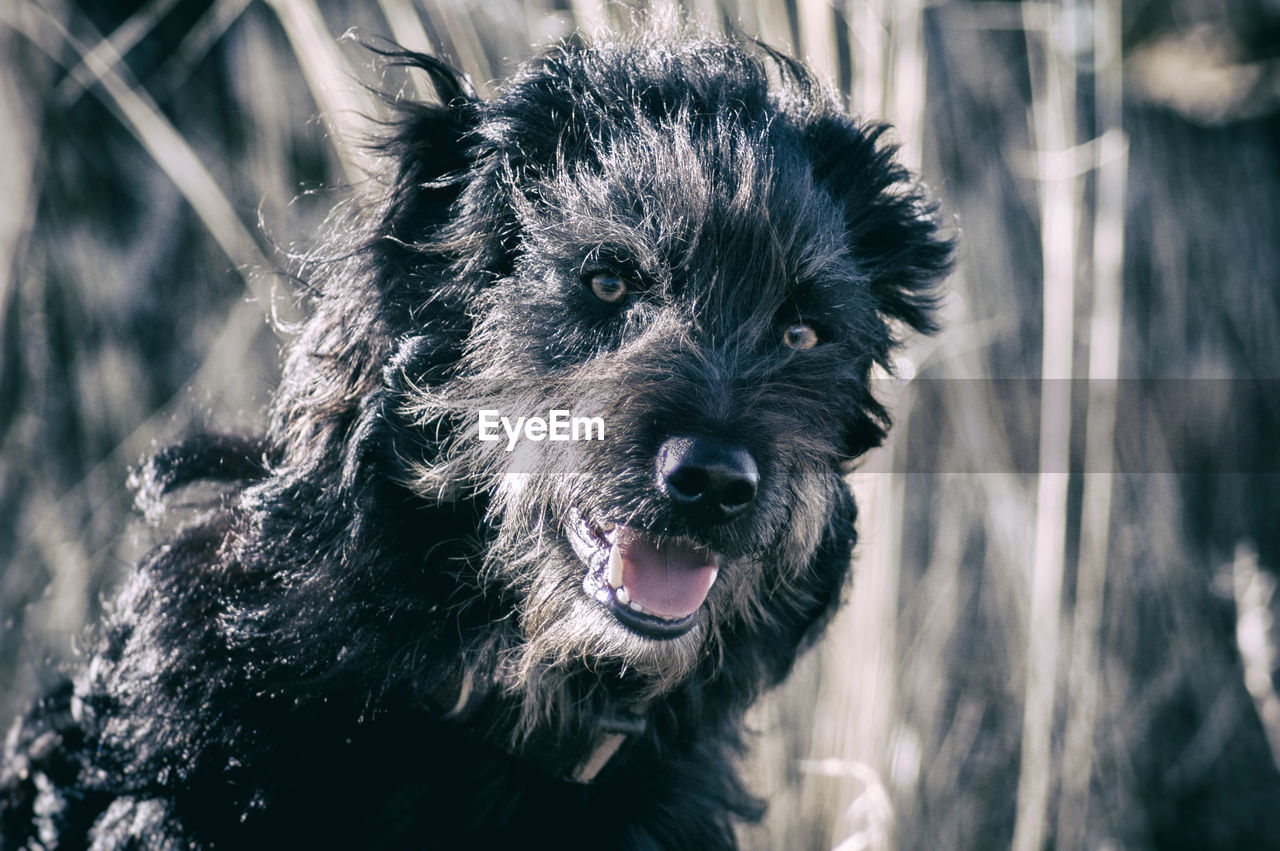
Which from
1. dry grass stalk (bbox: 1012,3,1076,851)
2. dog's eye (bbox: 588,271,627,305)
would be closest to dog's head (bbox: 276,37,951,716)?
dog's eye (bbox: 588,271,627,305)

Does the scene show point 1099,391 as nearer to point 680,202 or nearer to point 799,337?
point 799,337

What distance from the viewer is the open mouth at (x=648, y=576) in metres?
1.61

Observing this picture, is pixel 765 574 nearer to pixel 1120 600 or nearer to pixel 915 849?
pixel 915 849

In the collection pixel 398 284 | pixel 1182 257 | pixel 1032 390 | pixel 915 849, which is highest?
Result: pixel 1182 257

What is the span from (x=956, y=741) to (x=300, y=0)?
3.22 meters

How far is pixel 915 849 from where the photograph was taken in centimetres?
313

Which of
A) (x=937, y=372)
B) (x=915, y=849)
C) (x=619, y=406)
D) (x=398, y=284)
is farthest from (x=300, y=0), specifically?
(x=915, y=849)

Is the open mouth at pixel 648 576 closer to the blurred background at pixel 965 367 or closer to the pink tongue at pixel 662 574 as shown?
the pink tongue at pixel 662 574

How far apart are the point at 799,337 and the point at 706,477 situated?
484 millimetres

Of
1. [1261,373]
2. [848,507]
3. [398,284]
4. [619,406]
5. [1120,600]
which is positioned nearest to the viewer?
[619,406]

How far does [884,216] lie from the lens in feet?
6.61

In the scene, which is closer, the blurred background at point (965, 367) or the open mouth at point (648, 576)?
the open mouth at point (648, 576)

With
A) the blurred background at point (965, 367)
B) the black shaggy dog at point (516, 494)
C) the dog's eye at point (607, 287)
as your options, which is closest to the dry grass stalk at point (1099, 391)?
the blurred background at point (965, 367)
